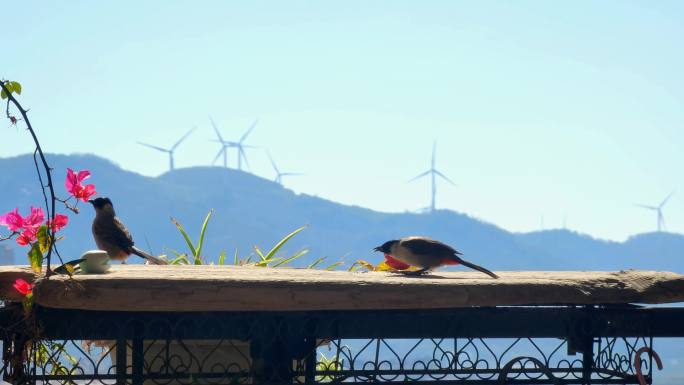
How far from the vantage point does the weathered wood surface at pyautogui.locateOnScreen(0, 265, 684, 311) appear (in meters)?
4.36

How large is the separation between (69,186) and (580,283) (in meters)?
2.93

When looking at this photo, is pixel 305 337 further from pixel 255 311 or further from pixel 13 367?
pixel 13 367

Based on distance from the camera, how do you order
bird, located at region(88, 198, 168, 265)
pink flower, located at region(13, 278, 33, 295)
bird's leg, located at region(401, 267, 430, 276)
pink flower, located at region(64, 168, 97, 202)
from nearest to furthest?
pink flower, located at region(13, 278, 33, 295), pink flower, located at region(64, 168, 97, 202), bird's leg, located at region(401, 267, 430, 276), bird, located at region(88, 198, 168, 265)

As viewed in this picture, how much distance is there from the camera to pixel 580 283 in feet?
16.5

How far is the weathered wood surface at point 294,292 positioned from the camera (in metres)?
4.36

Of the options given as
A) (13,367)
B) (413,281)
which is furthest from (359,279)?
(13,367)

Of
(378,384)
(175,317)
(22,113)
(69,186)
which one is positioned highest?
(22,113)

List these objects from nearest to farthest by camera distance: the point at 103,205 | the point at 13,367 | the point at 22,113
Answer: the point at 22,113
the point at 13,367
the point at 103,205

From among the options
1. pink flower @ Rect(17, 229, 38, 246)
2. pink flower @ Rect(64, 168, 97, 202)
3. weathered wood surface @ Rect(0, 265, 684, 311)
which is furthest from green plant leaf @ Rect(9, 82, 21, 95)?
weathered wood surface @ Rect(0, 265, 684, 311)

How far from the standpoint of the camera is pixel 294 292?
449cm

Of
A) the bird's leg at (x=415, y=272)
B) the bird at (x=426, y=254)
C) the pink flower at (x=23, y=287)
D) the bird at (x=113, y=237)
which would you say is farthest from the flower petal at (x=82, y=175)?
the bird at (x=113, y=237)

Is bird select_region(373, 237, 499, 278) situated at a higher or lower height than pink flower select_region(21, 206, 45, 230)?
lower

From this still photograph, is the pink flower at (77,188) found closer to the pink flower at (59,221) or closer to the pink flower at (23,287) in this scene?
the pink flower at (59,221)

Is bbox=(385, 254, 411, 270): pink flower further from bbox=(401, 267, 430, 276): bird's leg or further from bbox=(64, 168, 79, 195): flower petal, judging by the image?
bbox=(64, 168, 79, 195): flower petal
